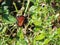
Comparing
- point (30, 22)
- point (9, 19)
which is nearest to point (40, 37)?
point (30, 22)

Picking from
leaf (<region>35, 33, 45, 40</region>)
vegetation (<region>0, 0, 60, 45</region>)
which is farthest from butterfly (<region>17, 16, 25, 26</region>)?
leaf (<region>35, 33, 45, 40</region>)

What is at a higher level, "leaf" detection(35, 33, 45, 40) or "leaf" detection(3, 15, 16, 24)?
"leaf" detection(3, 15, 16, 24)

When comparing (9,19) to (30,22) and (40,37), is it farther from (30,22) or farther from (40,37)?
(40,37)

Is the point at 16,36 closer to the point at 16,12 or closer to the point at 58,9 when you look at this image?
the point at 16,12

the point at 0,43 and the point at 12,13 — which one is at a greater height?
the point at 12,13

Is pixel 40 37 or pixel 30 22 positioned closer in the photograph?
pixel 40 37

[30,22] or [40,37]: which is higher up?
[30,22]

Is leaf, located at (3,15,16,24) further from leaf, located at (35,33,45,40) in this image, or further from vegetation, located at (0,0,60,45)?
leaf, located at (35,33,45,40)

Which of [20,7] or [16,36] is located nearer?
[16,36]

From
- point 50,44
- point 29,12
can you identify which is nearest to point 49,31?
point 50,44
